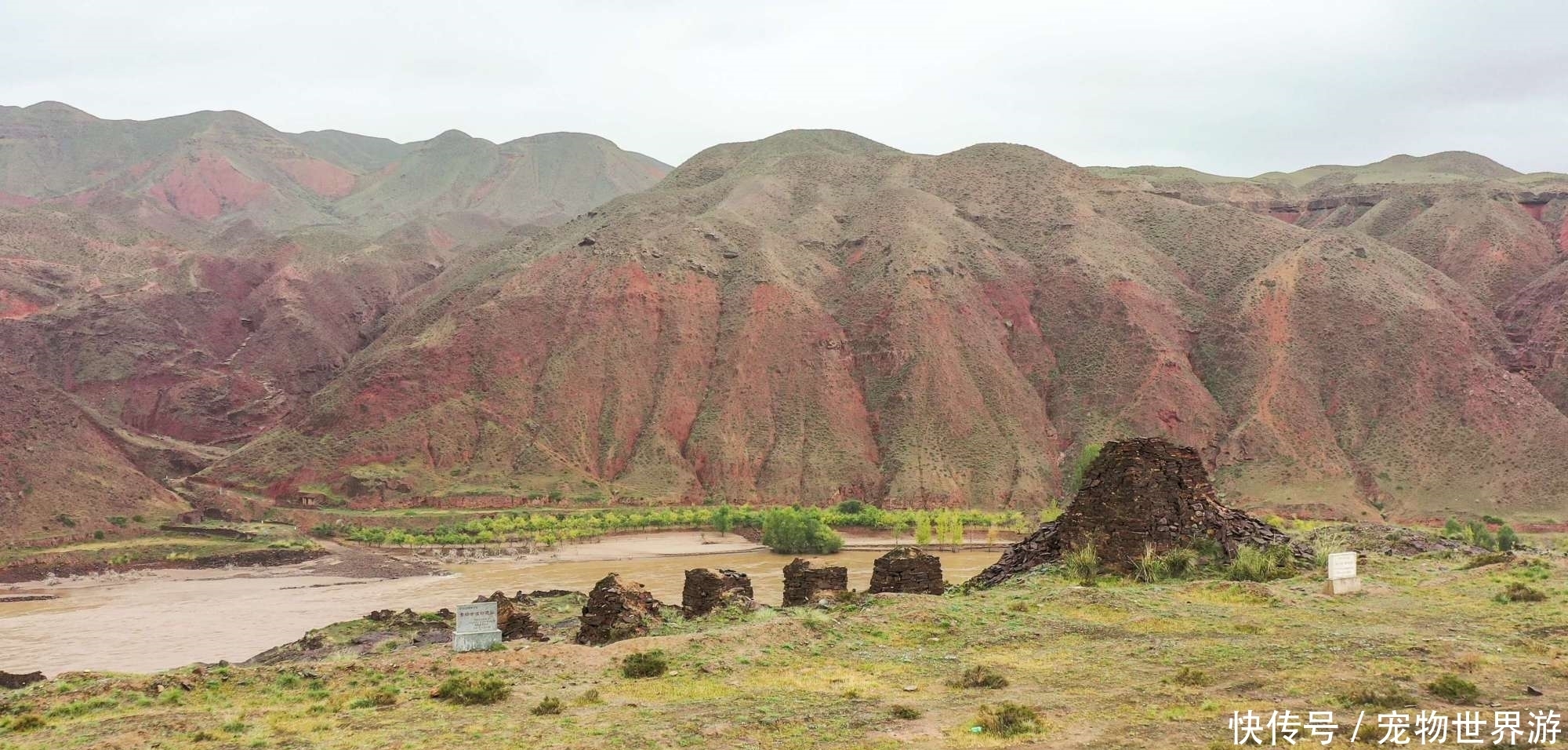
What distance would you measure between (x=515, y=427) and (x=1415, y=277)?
3959 inches

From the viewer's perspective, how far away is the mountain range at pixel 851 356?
10931cm

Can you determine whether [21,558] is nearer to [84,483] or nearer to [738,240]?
[84,483]

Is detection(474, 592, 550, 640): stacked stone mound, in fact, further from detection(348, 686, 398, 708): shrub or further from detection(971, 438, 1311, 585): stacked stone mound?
detection(971, 438, 1311, 585): stacked stone mound

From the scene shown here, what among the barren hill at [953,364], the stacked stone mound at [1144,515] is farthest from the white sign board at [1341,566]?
the barren hill at [953,364]

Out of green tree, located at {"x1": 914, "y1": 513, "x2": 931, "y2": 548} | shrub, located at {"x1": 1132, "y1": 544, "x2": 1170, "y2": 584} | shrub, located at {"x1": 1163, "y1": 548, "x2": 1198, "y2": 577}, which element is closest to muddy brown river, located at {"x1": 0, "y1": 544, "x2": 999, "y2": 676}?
green tree, located at {"x1": 914, "y1": 513, "x2": 931, "y2": 548}

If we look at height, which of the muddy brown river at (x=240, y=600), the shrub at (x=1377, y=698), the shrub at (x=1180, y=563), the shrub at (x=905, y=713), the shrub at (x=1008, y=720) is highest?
the shrub at (x=1180, y=563)

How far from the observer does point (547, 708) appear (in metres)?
18.2

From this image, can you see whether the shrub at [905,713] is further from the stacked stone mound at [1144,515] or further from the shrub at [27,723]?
the stacked stone mound at [1144,515]

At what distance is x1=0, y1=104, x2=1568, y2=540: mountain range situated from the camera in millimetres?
109312

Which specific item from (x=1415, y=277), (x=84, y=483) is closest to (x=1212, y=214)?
(x=1415, y=277)

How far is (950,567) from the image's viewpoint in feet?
245

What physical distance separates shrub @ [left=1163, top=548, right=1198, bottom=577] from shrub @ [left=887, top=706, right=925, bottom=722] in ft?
44.4

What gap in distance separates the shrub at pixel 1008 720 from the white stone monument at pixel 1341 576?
12.2 metres

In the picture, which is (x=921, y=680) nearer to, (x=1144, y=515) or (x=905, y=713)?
(x=905, y=713)
